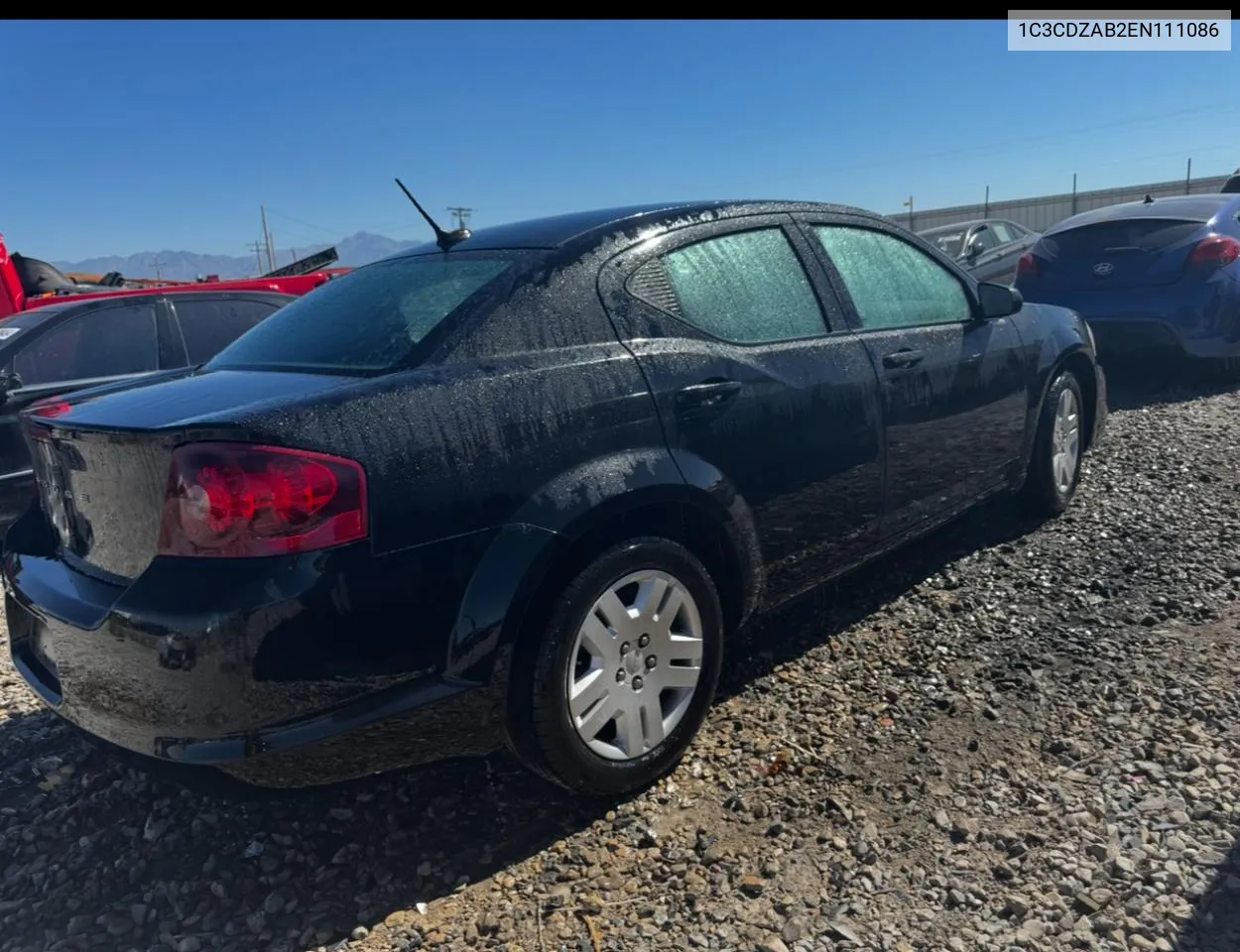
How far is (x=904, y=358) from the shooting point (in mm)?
3510

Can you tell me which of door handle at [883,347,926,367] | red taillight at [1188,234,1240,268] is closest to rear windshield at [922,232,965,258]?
red taillight at [1188,234,1240,268]

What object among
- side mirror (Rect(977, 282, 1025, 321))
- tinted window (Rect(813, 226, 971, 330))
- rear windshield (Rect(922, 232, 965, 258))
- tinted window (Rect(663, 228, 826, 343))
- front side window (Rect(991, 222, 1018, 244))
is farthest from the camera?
front side window (Rect(991, 222, 1018, 244))

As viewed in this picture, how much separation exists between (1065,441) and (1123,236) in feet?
10.6

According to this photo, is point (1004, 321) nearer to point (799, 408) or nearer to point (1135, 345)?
point (799, 408)

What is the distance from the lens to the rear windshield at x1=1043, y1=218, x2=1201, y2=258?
6805 mm

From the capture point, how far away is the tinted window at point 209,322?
21.1ft

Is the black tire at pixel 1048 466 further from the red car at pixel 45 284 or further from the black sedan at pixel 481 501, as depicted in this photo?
the red car at pixel 45 284

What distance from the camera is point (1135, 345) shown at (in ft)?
22.4

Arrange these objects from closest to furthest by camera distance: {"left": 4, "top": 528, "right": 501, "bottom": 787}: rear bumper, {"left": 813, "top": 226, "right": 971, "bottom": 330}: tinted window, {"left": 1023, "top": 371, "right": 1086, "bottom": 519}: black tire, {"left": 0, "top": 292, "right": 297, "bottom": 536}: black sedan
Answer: {"left": 4, "top": 528, "right": 501, "bottom": 787}: rear bumper < {"left": 813, "top": 226, "right": 971, "bottom": 330}: tinted window < {"left": 1023, "top": 371, "right": 1086, "bottom": 519}: black tire < {"left": 0, "top": 292, "right": 297, "bottom": 536}: black sedan

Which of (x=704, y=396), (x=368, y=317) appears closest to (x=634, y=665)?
(x=704, y=396)

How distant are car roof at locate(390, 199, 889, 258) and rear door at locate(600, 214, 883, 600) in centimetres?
6

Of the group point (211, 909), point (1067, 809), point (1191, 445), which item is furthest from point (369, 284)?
point (1191, 445)

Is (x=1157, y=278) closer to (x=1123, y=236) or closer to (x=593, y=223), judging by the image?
(x=1123, y=236)

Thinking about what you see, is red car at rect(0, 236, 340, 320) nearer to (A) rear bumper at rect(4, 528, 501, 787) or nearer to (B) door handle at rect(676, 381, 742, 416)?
(B) door handle at rect(676, 381, 742, 416)
